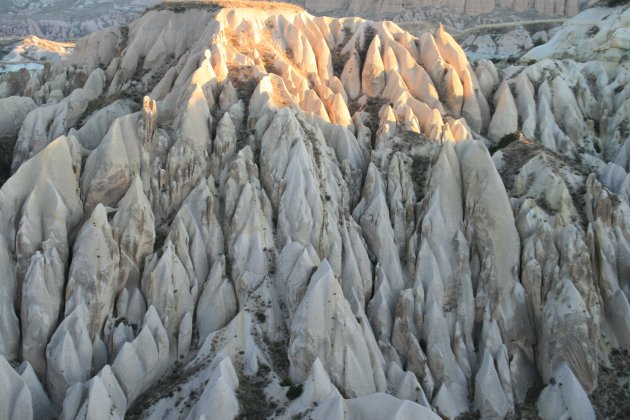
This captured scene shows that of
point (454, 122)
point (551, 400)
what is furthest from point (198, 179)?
point (551, 400)

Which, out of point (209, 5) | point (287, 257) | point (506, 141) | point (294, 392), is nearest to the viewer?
point (294, 392)

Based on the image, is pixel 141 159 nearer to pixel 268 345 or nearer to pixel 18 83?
pixel 268 345

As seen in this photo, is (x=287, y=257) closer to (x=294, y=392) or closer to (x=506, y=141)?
(x=294, y=392)

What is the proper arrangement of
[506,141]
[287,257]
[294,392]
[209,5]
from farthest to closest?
[209,5]
[506,141]
[287,257]
[294,392]

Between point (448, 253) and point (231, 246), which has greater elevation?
point (231, 246)

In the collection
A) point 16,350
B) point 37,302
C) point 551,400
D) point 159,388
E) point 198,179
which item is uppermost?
point 198,179

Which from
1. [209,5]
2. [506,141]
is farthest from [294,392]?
[209,5]

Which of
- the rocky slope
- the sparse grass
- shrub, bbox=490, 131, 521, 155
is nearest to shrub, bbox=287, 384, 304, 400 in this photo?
the rocky slope

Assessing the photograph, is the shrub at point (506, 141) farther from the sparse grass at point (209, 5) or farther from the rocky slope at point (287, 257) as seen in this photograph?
the sparse grass at point (209, 5)

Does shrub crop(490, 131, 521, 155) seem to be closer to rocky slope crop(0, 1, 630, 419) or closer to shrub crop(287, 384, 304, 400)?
rocky slope crop(0, 1, 630, 419)
